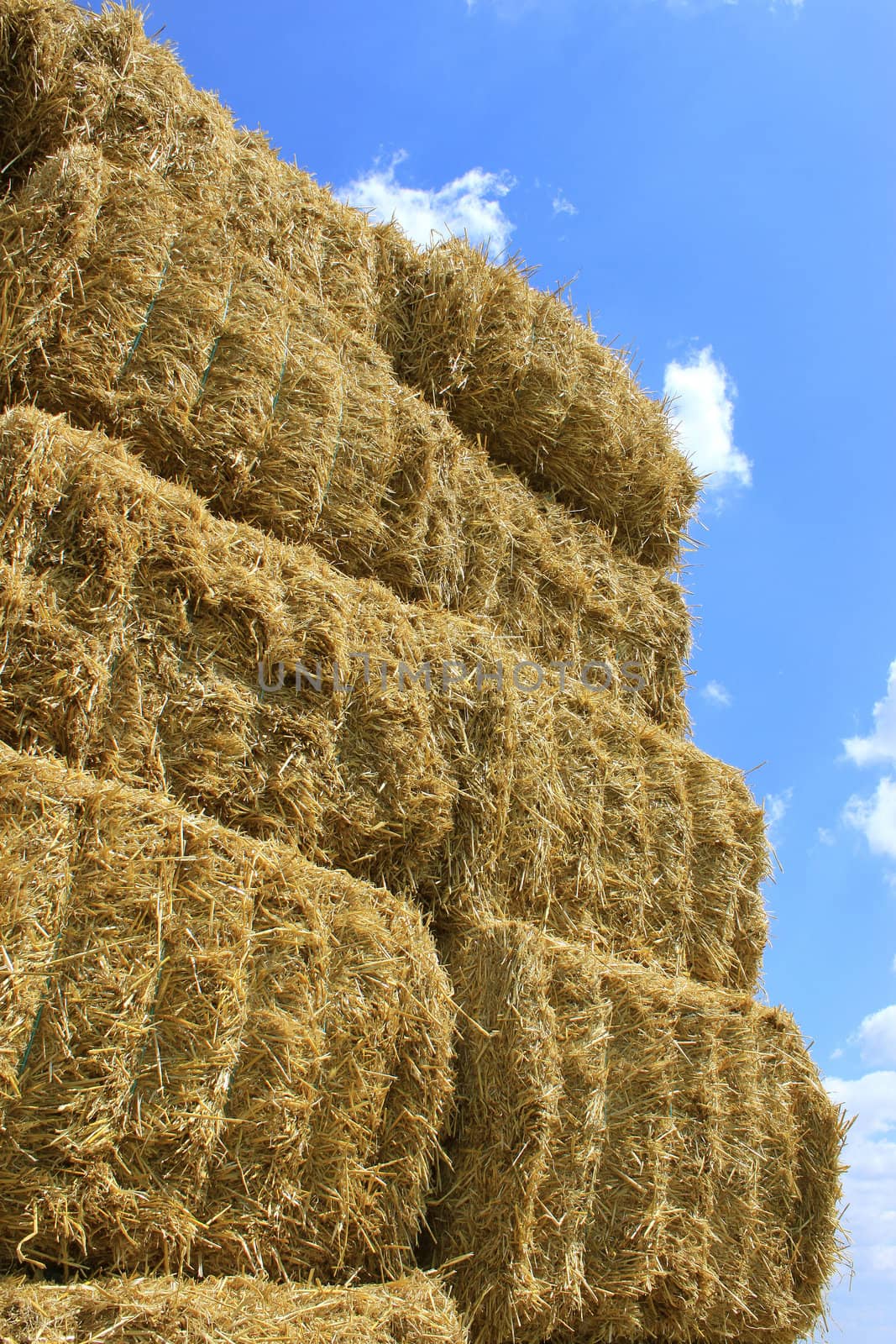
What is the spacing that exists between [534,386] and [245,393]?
163 centimetres

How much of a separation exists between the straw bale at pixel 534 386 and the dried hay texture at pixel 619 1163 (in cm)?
219

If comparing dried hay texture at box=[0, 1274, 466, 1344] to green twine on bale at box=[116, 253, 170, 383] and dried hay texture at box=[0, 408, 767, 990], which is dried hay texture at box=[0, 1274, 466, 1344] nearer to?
dried hay texture at box=[0, 408, 767, 990]

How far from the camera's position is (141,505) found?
2.83m

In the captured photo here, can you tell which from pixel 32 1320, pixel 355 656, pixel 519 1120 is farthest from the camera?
pixel 355 656

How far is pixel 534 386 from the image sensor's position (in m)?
4.60

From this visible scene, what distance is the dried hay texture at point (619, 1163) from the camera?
2.96 m

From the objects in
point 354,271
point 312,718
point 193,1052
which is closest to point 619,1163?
point 193,1052

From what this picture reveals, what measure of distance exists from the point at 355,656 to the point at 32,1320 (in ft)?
5.87

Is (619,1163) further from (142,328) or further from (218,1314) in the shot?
(142,328)

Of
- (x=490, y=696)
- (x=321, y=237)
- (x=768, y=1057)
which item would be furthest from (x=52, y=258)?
(x=768, y=1057)

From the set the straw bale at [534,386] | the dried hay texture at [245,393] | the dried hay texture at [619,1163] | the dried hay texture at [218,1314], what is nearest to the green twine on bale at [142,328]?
the dried hay texture at [245,393]

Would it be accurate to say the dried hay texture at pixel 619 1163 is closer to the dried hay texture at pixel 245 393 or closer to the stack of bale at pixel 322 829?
the stack of bale at pixel 322 829

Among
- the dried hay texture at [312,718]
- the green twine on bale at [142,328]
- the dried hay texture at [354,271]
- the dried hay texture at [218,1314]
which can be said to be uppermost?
the dried hay texture at [354,271]

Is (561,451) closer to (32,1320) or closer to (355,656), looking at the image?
(355,656)
